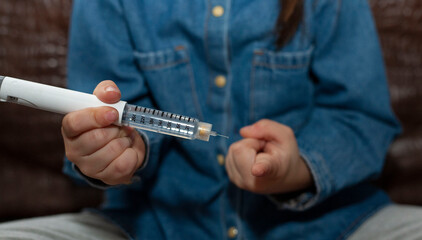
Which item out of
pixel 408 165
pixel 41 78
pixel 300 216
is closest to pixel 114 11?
pixel 41 78

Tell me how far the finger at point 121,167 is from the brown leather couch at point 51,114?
0.46 metres

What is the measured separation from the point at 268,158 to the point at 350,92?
23 centimetres

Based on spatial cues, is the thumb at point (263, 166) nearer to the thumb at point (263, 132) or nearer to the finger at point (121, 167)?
the thumb at point (263, 132)

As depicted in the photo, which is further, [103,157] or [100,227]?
[100,227]

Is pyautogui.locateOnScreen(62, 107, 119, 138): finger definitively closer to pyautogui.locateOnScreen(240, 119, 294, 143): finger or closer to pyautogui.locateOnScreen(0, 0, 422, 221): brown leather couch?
pyautogui.locateOnScreen(240, 119, 294, 143): finger

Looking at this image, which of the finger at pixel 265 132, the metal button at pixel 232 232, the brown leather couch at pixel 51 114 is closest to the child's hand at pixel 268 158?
the finger at pixel 265 132

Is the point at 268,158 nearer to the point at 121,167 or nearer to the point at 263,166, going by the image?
the point at 263,166

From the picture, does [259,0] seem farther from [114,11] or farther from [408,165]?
[408,165]

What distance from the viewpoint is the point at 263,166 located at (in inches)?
20.1

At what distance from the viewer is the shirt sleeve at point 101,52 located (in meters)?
0.66

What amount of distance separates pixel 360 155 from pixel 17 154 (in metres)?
0.77

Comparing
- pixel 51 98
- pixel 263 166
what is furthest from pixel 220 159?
pixel 51 98

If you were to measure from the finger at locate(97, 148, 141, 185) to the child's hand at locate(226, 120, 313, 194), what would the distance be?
6.1 inches

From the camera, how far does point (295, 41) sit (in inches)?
27.5
